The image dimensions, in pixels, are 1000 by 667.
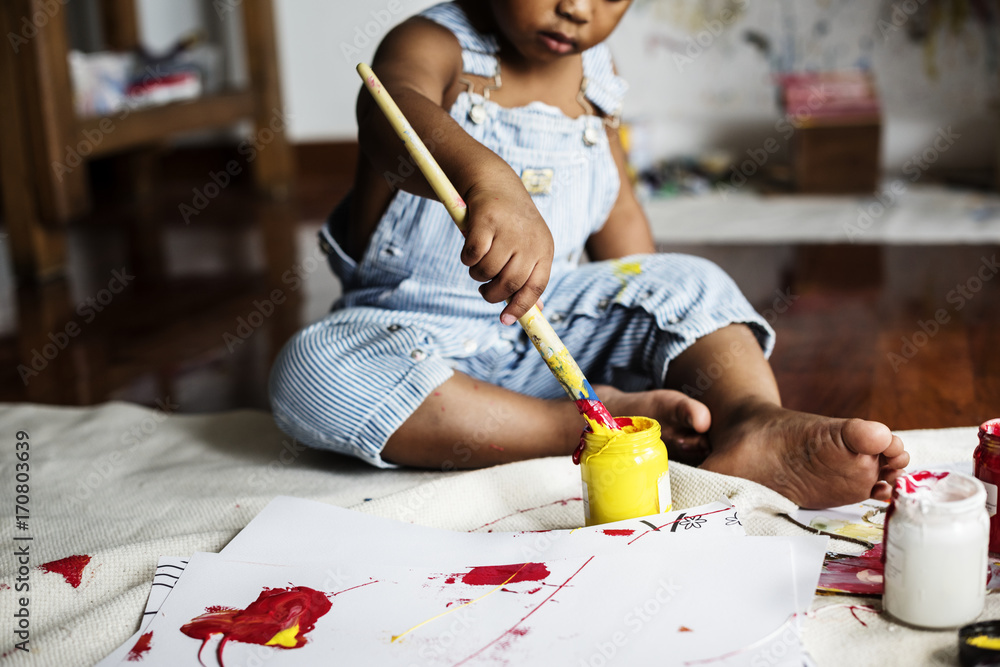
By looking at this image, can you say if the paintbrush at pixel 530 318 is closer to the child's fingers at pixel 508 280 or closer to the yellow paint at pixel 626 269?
the child's fingers at pixel 508 280

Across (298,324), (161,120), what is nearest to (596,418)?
(298,324)

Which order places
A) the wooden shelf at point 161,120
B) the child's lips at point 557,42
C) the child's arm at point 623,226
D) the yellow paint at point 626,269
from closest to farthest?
the child's lips at point 557,42 → the yellow paint at point 626,269 → the child's arm at point 623,226 → the wooden shelf at point 161,120

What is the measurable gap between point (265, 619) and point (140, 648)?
0.07m

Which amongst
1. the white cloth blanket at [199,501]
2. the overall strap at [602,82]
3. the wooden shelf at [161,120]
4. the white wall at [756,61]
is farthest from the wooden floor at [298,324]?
the white wall at [756,61]

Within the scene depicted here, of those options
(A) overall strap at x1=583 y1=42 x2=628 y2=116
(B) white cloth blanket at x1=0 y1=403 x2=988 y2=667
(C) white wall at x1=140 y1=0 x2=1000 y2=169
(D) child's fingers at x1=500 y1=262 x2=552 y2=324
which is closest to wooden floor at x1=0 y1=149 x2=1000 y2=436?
(B) white cloth blanket at x1=0 y1=403 x2=988 y2=667

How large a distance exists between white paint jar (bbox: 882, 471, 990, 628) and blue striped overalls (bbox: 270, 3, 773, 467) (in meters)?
0.33

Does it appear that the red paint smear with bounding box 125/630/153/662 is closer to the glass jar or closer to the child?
the child

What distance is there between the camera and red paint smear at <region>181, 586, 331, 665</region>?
0.56 m

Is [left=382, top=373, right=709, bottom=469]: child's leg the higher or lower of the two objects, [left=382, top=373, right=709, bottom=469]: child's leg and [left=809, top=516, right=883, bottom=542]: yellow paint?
the higher

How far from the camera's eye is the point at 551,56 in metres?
0.85

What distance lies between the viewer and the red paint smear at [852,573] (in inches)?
22.9

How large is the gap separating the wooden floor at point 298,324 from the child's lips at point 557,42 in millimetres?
423

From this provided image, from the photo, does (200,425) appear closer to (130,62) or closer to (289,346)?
(289,346)

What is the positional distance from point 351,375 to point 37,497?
29cm
